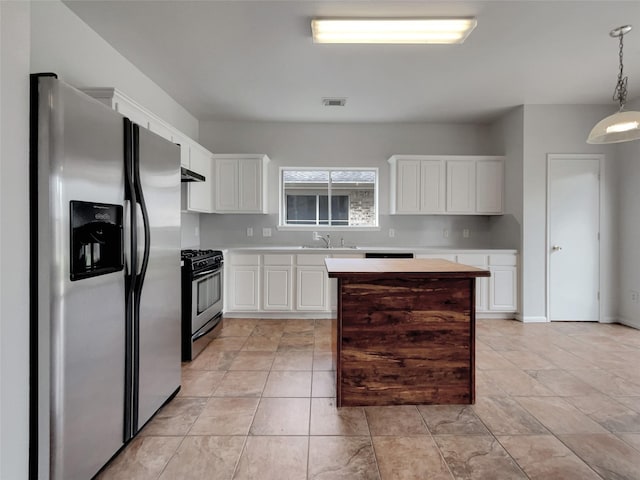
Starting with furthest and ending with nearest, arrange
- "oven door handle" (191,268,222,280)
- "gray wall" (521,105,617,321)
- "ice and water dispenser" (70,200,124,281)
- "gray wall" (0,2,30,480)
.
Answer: "gray wall" (521,105,617,321)
"oven door handle" (191,268,222,280)
"ice and water dispenser" (70,200,124,281)
"gray wall" (0,2,30,480)

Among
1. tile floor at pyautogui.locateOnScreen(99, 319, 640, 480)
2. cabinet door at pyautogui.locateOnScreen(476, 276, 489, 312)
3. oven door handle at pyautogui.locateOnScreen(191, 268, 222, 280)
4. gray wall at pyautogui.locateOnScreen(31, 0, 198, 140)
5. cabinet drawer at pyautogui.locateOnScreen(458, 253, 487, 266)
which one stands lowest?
tile floor at pyautogui.locateOnScreen(99, 319, 640, 480)

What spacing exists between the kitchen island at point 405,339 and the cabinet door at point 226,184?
9.34 feet

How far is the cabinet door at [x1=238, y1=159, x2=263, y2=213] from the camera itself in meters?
4.62

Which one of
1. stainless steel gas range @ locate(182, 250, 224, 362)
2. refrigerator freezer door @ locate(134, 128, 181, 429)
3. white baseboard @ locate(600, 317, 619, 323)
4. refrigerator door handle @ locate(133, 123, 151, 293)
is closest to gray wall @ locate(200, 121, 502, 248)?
stainless steel gas range @ locate(182, 250, 224, 362)

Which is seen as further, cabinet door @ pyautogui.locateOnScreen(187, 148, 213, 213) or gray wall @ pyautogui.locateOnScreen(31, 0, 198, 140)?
cabinet door @ pyautogui.locateOnScreen(187, 148, 213, 213)

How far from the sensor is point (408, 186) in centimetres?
468

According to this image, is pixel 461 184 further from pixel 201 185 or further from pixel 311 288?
pixel 201 185

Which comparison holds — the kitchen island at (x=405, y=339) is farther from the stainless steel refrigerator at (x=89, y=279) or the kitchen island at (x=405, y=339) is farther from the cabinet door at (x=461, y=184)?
the cabinet door at (x=461, y=184)

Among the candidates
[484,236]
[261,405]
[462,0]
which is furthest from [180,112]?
[484,236]

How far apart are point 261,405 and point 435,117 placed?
420 cm

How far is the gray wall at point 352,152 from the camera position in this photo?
495cm

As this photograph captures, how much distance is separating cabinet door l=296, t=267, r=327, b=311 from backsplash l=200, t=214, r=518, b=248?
77 centimetres

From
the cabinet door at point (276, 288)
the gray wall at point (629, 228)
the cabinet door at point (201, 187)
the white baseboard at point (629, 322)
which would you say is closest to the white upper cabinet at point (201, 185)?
the cabinet door at point (201, 187)

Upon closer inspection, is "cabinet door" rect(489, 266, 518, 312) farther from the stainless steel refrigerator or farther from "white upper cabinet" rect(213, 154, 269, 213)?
the stainless steel refrigerator
